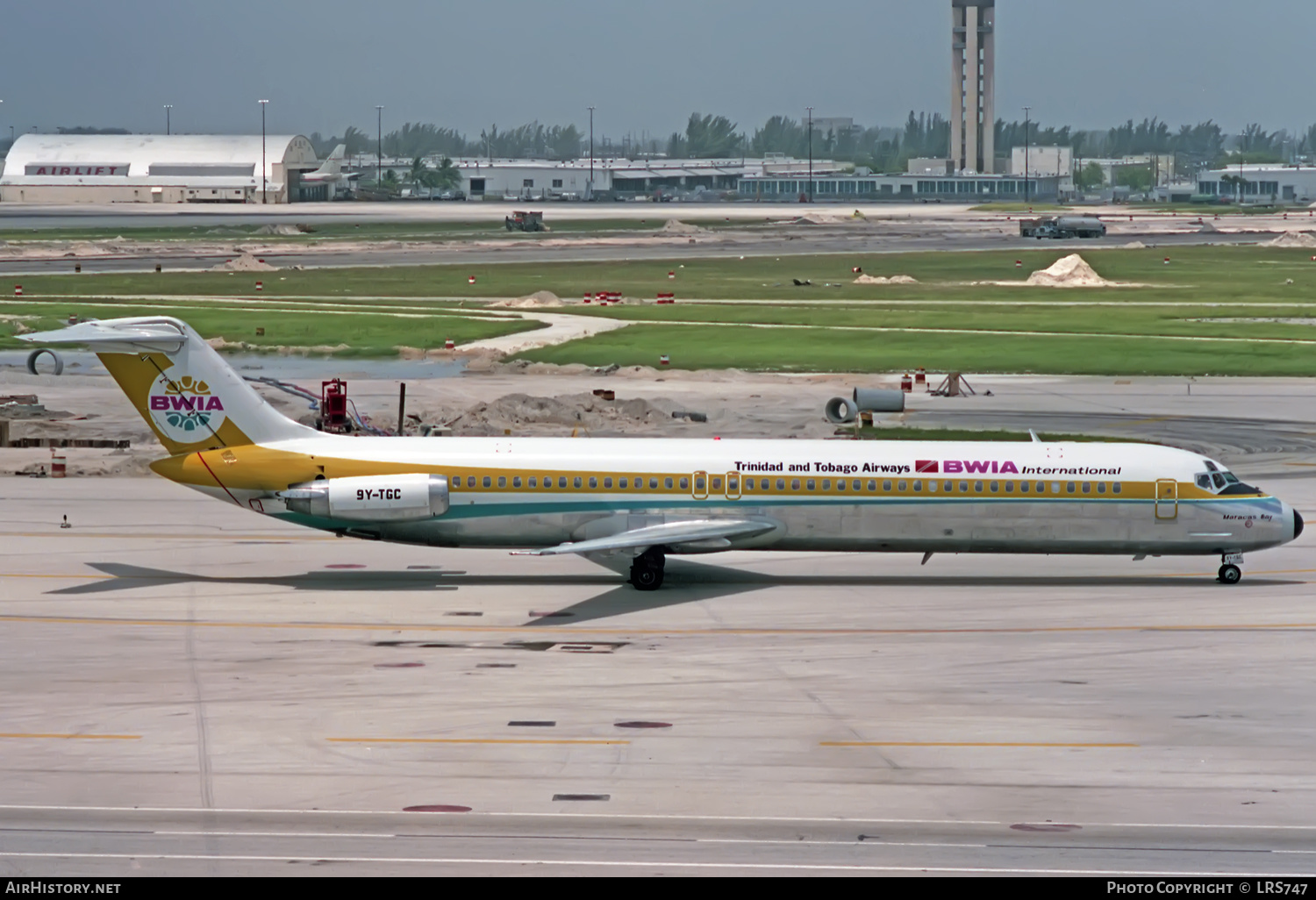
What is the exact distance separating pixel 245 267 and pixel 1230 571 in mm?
103556

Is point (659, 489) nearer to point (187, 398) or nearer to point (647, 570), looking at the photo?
point (647, 570)

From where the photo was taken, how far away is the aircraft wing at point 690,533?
3619 centimetres

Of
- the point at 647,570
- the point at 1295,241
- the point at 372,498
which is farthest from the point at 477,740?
the point at 1295,241

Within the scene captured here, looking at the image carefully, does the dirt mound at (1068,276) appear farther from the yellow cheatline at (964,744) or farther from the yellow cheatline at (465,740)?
the yellow cheatline at (465,740)

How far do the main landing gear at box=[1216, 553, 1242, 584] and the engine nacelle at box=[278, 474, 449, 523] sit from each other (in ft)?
59.4

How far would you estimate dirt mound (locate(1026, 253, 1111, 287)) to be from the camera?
120m

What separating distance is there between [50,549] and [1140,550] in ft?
86.3

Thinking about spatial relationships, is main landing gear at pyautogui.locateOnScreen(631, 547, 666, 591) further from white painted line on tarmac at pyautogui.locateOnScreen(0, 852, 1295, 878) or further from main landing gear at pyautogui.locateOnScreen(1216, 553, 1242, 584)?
white painted line on tarmac at pyautogui.locateOnScreen(0, 852, 1295, 878)

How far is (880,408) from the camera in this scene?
2447 inches

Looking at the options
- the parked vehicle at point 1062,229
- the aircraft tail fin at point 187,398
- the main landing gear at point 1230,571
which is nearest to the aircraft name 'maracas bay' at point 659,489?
the aircraft tail fin at point 187,398

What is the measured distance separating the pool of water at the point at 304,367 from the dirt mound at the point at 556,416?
14.9 m

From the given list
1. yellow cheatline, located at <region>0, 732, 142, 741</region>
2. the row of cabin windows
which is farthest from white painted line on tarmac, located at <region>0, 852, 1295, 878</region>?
the row of cabin windows

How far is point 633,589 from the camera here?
1473 inches
